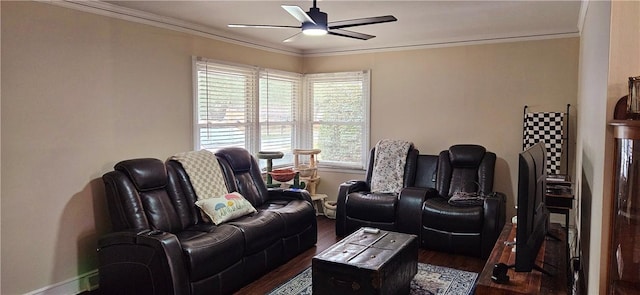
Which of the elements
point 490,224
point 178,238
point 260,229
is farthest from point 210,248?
point 490,224

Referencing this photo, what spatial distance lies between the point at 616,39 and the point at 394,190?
3599mm

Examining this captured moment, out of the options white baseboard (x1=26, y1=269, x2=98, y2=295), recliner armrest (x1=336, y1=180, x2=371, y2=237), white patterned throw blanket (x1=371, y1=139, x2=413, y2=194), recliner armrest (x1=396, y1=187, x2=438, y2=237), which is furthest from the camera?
white patterned throw blanket (x1=371, y1=139, x2=413, y2=194)

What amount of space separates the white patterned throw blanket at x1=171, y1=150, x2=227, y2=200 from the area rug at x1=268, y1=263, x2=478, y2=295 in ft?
3.57

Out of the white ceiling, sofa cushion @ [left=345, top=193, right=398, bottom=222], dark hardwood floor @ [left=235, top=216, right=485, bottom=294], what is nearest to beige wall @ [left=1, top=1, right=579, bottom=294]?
the white ceiling

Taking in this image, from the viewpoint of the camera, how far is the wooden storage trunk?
9.37ft

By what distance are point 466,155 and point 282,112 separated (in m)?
2.47

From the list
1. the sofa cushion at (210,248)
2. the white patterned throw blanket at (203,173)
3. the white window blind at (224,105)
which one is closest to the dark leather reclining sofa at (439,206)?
the white window blind at (224,105)

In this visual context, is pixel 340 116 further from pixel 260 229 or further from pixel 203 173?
pixel 260 229

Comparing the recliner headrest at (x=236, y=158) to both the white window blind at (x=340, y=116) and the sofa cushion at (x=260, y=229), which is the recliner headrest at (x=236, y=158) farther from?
the white window blind at (x=340, y=116)

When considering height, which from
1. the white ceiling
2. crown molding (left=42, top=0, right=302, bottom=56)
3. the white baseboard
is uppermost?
the white ceiling

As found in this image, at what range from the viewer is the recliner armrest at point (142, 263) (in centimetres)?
299

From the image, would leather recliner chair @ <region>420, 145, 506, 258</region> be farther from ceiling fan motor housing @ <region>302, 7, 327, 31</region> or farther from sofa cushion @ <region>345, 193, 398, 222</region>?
ceiling fan motor housing @ <region>302, 7, 327, 31</region>

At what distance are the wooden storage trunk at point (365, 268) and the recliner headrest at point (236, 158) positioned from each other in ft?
5.35

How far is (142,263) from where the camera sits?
308cm
